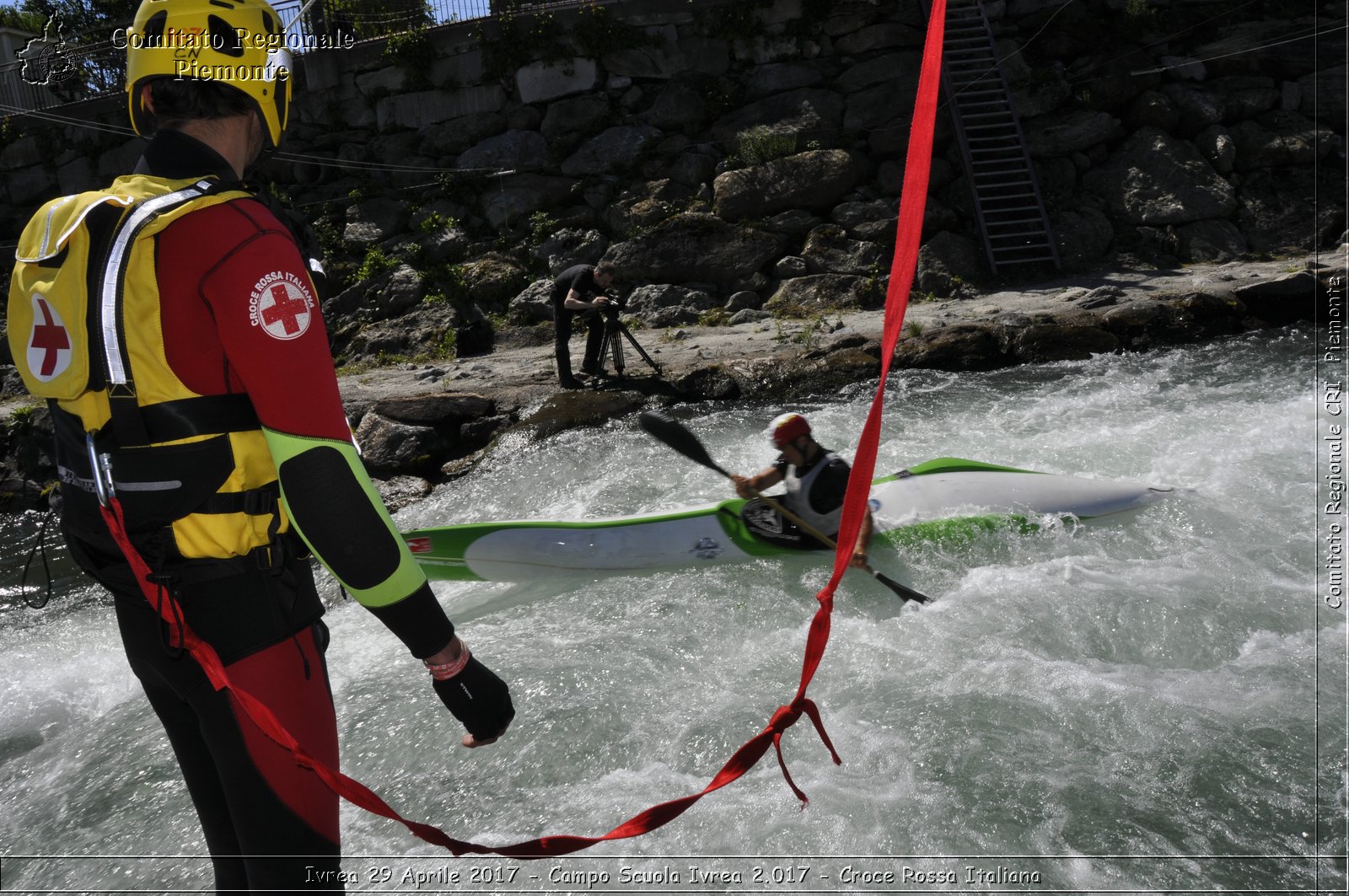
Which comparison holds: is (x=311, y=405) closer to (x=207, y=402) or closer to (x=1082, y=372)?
(x=207, y=402)

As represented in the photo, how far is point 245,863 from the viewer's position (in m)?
1.27

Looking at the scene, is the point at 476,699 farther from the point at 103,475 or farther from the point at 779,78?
the point at 779,78

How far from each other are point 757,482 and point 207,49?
11.2ft

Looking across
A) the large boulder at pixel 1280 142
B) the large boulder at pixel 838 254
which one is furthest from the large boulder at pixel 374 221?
the large boulder at pixel 1280 142

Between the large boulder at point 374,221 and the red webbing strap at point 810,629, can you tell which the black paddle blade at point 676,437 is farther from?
the large boulder at point 374,221

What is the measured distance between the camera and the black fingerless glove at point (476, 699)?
48.9 inches

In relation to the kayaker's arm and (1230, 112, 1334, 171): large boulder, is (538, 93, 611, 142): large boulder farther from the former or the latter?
the kayaker's arm

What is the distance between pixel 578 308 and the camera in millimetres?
7559

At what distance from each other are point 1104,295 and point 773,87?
4.90 metres

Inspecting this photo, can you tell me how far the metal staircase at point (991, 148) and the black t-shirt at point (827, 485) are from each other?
20.5 ft

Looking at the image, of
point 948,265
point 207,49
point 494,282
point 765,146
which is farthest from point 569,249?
point 207,49

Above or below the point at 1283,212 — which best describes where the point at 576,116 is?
above

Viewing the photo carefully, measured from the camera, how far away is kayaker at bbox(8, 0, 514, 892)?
1.14 m

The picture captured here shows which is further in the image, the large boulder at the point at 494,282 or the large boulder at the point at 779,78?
the large boulder at the point at 779,78
